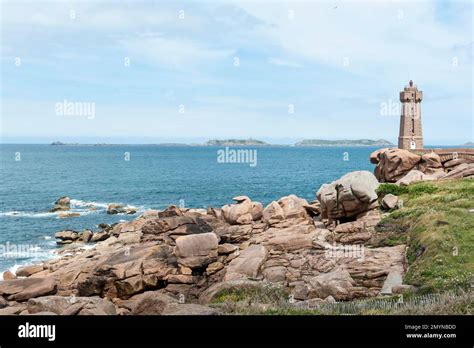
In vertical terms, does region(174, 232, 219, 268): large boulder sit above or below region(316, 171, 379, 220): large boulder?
below

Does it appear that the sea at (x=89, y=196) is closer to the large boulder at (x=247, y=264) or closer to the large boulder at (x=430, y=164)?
the large boulder at (x=430, y=164)

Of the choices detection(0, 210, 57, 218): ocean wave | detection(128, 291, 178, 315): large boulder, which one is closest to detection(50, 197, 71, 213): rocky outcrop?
detection(0, 210, 57, 218): ocean wave

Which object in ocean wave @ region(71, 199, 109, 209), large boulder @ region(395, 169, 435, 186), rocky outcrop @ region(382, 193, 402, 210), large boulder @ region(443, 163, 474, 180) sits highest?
large boulder @ region(443, 163, 474, 180)

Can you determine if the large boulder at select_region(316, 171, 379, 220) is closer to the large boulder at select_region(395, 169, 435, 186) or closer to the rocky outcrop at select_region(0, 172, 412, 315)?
the rocky outcrop at select_region(0, 172, 412, 315)

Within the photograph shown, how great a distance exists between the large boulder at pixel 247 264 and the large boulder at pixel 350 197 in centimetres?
701

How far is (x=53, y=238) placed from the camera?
4594 cm

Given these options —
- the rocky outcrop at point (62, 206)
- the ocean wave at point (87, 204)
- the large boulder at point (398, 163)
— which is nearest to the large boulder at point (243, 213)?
the large boulder at point (398, 163)

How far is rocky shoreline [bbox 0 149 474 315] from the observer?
766 inches

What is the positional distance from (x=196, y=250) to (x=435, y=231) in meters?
13.5

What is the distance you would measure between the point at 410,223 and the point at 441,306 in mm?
14771

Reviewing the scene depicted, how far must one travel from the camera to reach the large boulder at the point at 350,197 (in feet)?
101

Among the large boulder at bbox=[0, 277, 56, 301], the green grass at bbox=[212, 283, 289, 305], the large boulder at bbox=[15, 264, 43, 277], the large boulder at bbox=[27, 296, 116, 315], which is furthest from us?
the large boulder at bbox=[15, 264, 43, 277]

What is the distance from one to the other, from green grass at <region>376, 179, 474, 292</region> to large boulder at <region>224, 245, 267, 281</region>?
23.3 ft
